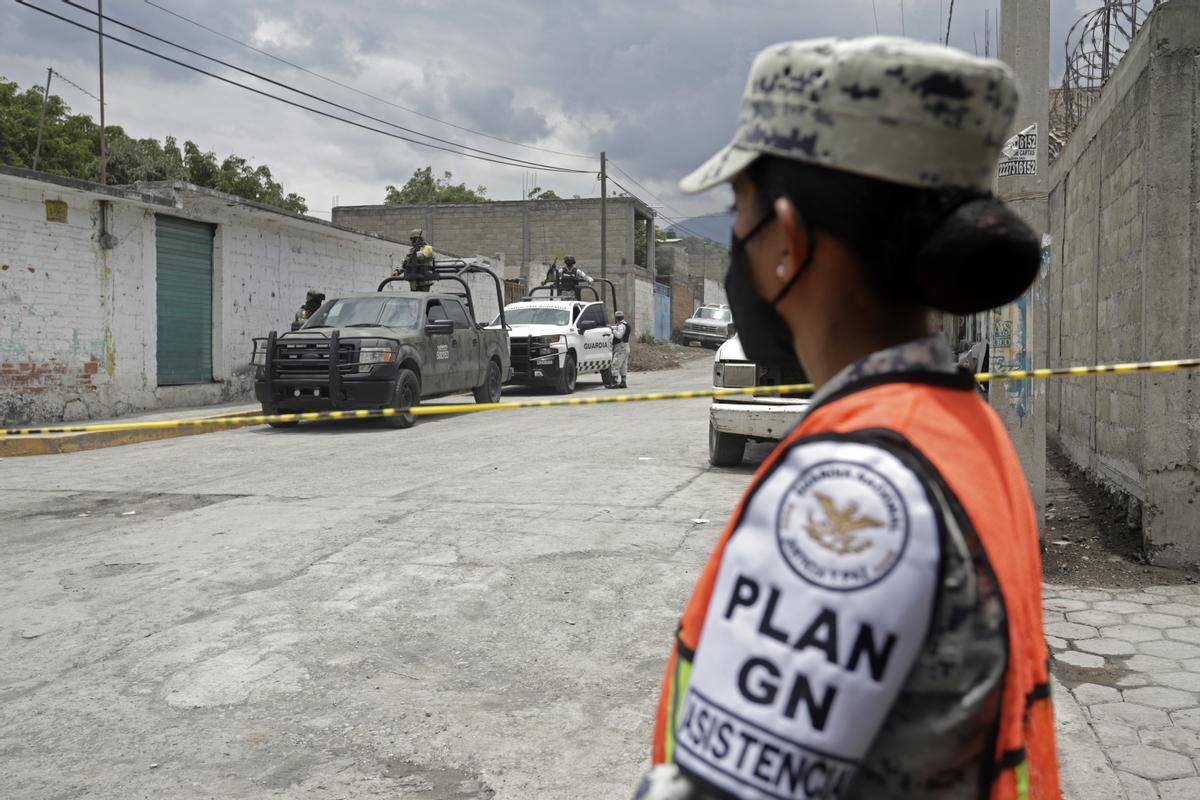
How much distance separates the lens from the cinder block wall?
5496 millimetres

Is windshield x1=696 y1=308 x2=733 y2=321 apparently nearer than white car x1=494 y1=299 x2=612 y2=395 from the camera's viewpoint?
No

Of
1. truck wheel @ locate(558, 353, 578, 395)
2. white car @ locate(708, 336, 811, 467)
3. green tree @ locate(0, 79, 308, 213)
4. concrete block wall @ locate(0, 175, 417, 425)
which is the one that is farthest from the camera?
green tree @ locate(0, 79, 308, 213)

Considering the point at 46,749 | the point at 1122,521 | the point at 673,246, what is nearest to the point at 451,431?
the point at 1122,521

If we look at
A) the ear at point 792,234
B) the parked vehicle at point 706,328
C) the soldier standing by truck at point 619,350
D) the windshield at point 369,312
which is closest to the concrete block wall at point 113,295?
the windshield at point 369,312

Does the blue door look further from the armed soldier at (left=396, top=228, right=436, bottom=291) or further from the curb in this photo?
the curb

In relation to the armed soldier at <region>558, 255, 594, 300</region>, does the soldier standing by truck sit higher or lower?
lower

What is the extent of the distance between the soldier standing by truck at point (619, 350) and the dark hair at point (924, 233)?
62.3 ft

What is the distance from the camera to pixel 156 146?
131ft

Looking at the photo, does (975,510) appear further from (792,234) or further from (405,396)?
(405,396)

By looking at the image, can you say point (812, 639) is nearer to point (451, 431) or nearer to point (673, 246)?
point (451, 431)

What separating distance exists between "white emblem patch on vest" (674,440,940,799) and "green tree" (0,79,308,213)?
33.9 meters

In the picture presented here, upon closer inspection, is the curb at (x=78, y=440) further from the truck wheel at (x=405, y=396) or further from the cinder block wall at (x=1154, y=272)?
the cinder block wall at (x=1154, y=272)

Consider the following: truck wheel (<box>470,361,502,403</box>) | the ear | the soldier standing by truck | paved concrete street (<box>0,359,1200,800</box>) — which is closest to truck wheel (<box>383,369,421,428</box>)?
truck wheel (<box>470,361,502,403</box>)

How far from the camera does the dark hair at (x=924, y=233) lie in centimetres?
102
